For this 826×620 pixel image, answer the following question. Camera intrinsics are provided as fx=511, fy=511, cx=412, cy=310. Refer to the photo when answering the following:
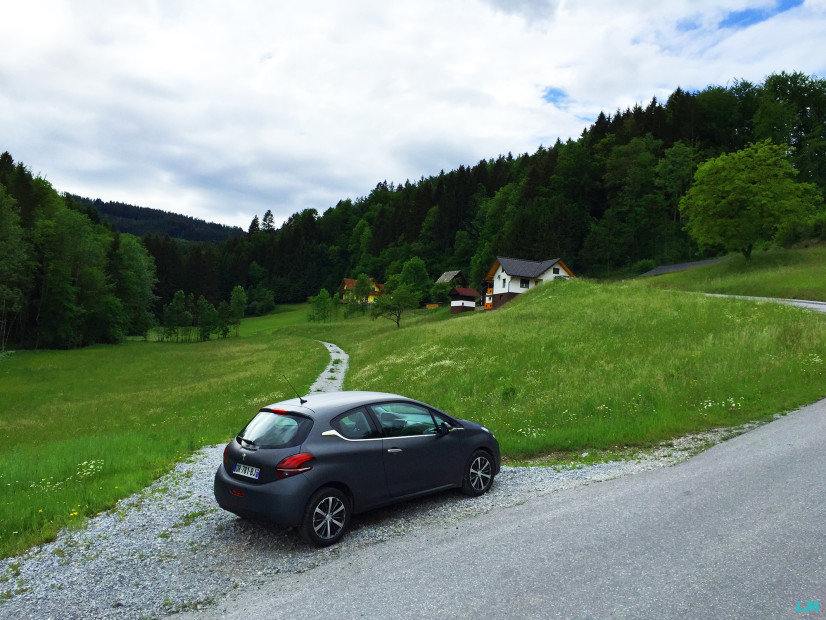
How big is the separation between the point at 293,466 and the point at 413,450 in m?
2.06

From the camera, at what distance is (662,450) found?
10938 millimetres

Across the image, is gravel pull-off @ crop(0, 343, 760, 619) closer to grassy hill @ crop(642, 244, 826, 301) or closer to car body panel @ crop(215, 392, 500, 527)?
car body panel @ crop(215, 392, 500, 527)

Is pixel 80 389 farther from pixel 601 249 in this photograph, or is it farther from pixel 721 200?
pixel 601 249

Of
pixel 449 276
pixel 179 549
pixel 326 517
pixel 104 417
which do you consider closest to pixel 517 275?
pixel 449 276

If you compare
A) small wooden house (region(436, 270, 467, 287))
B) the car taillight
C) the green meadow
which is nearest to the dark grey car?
the car taillight

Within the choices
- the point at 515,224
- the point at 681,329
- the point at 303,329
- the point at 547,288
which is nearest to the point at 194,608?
the point at 681,329

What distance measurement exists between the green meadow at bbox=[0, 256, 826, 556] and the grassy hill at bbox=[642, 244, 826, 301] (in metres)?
9.76

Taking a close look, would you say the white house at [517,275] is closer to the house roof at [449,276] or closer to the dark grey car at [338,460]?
the house roof at [449,276]

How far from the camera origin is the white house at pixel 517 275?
253 ft

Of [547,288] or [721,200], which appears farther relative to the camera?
[721,200]

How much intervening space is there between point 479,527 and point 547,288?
44636mm

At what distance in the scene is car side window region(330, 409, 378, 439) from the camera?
A: 7.56 m

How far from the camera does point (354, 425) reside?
7.73 m

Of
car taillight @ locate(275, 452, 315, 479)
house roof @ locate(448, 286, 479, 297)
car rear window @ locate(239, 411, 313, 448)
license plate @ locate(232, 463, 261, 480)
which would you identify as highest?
car rear window @ locate(239, 411, 313, 448)
